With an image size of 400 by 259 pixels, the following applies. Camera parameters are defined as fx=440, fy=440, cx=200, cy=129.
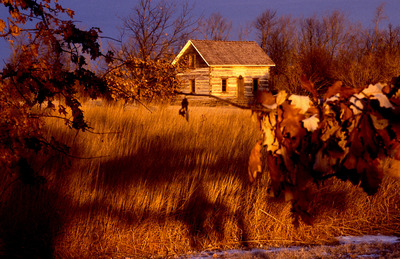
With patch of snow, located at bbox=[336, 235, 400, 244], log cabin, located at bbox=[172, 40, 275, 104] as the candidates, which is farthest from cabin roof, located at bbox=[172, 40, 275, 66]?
patch of snow, located at bbox=[336, 235, 400, 244]

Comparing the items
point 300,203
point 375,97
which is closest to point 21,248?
point 300,203

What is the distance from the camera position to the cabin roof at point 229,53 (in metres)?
33.8

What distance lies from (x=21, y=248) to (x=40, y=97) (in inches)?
55.6

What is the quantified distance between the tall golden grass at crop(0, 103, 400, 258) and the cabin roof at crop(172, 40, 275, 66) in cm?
2812

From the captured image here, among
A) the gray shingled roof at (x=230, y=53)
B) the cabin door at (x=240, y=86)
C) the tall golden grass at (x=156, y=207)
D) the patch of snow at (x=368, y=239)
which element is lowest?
the patch of snow at (x=368, y=239)

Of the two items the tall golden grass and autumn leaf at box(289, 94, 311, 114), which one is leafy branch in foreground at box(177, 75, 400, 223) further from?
the tall golden grass

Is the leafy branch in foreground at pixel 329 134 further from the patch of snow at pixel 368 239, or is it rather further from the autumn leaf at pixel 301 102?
the patch of snow at pixel 368 239

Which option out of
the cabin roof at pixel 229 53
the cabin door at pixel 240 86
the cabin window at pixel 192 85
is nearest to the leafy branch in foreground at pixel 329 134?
the cabin roof at pixel 229 53

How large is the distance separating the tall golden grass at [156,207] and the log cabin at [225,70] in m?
28.1

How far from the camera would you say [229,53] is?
34969 mm

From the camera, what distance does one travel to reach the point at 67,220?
418 cm

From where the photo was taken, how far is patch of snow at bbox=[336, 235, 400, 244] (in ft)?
15.4

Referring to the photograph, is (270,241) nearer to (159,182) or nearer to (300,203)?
(159,182)

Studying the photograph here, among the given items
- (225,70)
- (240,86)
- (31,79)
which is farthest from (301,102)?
(240,86)
